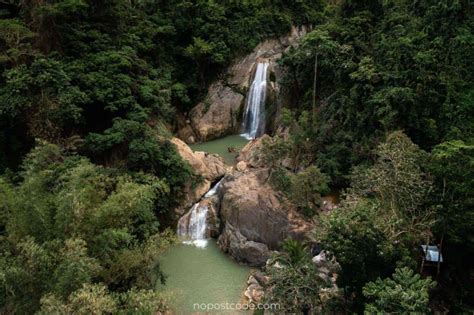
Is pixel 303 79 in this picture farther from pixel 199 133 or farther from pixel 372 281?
pixel 372 281

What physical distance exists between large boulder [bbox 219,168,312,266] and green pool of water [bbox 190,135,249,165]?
6201 millimetres

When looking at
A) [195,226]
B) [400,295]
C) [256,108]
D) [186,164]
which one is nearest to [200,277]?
[195,226]

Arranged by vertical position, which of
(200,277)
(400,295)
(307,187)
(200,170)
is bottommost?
(200,277)

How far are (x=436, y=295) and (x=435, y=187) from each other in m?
2.98

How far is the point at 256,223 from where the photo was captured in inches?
591

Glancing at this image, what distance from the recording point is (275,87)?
84.1ft

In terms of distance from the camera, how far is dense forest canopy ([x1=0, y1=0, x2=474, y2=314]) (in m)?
9.12

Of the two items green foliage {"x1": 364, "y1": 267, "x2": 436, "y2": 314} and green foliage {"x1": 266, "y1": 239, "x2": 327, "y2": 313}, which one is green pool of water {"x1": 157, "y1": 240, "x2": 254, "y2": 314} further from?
green foliage {"x1": 364, "y1": 267, "x2": 436, "y2": 314}

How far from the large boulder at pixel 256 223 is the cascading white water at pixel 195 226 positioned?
1039 mm

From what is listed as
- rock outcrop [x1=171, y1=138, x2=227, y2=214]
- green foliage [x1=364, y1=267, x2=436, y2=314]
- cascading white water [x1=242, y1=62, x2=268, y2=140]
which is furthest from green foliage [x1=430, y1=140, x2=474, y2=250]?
cascading white water [x1=242, y1=62, x2=268, y2=140]

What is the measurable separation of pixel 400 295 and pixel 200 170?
12043 millimetres

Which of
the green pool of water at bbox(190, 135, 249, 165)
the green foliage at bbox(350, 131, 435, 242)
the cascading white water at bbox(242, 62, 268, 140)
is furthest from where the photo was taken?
the cascading white water at bbox(242, 62, 268, 140)

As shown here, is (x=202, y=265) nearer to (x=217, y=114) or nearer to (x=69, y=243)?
(x=69, y=243)

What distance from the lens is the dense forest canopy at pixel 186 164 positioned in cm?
912
